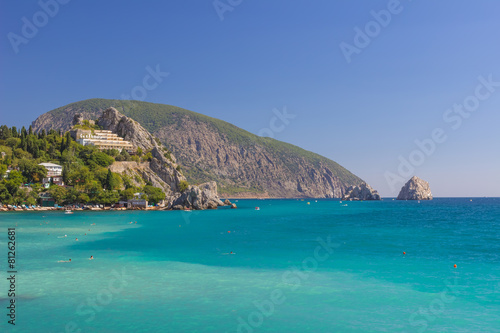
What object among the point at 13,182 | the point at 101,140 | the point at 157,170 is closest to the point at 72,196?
the point at 13,182

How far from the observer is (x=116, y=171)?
144 metres

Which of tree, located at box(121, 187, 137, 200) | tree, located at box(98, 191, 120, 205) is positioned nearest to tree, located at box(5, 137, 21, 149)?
tree, located at box(98, 191, 120, 205)

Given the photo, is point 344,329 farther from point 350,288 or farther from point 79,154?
point 79,154

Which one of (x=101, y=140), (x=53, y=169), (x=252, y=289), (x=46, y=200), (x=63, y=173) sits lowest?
(x=252, y=289)

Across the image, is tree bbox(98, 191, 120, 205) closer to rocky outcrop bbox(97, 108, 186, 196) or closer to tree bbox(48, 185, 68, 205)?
tree bbox(48, 185, 68, 205)

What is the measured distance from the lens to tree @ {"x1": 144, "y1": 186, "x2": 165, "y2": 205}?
139m

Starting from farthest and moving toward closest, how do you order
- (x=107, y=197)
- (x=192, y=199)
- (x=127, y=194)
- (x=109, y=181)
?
1. (x=192, y=199)
2. (x=127, y=194)
3. (x=109, y=181)
4. (x=107, y=197)

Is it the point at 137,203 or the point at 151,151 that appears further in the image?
the point at 151,151

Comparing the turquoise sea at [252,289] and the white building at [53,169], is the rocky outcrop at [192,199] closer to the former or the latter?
the white building at [53,169]

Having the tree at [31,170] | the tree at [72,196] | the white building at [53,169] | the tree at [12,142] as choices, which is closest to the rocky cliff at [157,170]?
the white building at [53,169]

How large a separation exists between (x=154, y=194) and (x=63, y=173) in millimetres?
32096

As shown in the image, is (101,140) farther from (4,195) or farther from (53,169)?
(4,195)

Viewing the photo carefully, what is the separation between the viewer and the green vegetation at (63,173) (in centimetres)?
11951

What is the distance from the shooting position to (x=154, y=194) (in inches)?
5477
